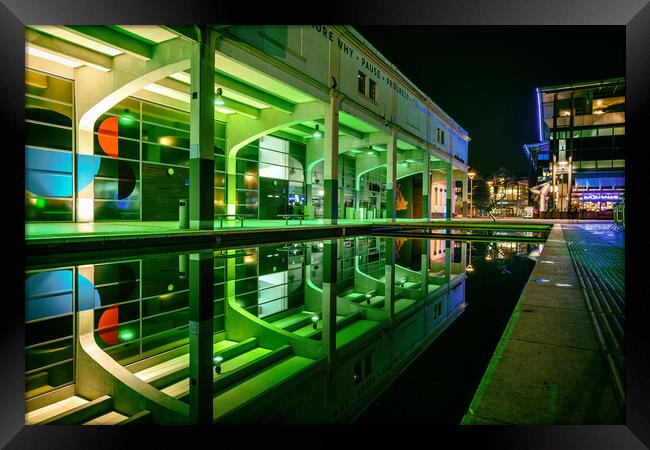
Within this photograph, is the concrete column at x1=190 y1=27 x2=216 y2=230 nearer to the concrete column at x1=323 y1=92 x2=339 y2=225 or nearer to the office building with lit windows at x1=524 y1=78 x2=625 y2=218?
the concrete column at x1=323 y1=92 x2=339 y2=225

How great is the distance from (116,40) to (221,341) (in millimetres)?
11993

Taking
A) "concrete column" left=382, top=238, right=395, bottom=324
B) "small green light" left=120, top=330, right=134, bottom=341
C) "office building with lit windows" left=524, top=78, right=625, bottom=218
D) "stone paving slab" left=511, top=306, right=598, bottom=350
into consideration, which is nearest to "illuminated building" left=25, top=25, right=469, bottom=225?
"concrete column" left=382, top=238, right=395, bottom=324

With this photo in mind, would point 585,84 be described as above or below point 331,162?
above

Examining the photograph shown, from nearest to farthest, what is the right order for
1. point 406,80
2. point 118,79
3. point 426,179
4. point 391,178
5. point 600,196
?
1. point 118,79
2. point 391,178
3. point 406,80
4. point 426,179
5. point 600,196

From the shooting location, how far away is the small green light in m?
2.93

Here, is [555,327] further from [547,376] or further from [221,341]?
[221,341]

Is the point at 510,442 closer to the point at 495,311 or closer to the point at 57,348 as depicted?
the point at 495,311

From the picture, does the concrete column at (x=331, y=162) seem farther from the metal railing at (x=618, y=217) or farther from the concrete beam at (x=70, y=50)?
the metal railing at (x=618, y=217)

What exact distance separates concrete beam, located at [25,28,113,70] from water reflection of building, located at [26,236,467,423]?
968 centimetres

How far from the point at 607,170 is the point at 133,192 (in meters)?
40.6

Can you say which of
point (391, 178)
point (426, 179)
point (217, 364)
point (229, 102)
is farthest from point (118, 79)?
point (426, 179)

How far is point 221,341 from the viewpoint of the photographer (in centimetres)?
280

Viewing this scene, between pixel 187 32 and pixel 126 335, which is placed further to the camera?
pixel 187 32

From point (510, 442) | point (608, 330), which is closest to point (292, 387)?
point (510, 442)
